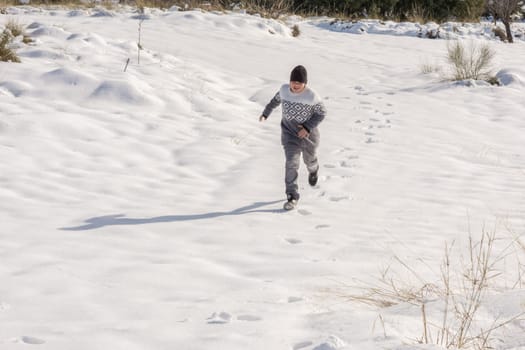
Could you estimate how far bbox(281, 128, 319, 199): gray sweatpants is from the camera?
4.96m

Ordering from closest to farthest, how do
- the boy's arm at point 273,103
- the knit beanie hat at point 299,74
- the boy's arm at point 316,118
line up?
the knit beanie hat at point 299,74
the boy's arm at point 316,118
the boy's arm at point 273,103

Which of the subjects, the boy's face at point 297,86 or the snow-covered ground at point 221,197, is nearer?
the snow-covered ground at point 221,197

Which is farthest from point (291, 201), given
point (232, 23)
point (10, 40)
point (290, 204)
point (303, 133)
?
point (232, 23)

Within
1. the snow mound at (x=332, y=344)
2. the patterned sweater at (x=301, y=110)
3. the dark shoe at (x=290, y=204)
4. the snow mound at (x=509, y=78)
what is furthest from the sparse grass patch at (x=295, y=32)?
the snow mound at (x=332, y=344)

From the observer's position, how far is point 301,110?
5.01 metres

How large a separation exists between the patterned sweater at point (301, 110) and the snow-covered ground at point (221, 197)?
69cm

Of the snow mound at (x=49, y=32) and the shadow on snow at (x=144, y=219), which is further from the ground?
the snow mound at (x=49, y=32)

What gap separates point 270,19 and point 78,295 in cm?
1364

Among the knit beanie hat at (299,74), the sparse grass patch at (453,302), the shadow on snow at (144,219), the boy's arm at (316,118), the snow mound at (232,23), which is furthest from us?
the snow mound at (232,23)

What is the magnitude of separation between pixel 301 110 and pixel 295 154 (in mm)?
389

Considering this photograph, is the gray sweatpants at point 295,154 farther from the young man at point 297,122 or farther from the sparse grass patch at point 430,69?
the sparse grass patch at point 430,69

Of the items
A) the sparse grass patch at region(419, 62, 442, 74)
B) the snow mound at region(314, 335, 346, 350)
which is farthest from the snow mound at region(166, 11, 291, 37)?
the snow mound at region(314, 335, 346, 350)

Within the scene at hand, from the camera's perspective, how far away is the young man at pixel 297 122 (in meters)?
4.88

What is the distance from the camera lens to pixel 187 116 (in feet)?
24.7
